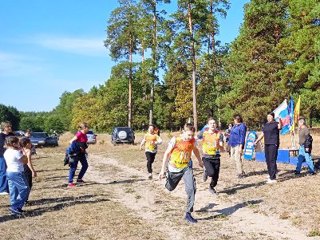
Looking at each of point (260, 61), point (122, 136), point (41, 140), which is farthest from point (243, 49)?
point (41, 140)

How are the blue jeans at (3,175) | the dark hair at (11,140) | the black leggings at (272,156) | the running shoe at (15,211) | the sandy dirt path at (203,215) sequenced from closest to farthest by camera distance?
1. the sandy dirt path at (203,215)
2. the dark hair at (11,140)
3. the running shoe at (15,211)
4. the blue jeans at (3,175)
5. the black leggings at (272,156)

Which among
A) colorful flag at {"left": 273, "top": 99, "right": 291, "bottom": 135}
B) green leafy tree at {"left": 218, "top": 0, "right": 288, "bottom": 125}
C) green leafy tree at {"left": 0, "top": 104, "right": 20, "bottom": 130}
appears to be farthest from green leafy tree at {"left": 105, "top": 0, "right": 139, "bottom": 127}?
green leafy tree at {"left": 0, "top": 104, "right": 20, "bottom": 130}

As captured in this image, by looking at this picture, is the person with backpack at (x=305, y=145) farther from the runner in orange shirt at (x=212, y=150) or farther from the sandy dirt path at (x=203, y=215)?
the runner in orange shirt at (x=212, y=150)

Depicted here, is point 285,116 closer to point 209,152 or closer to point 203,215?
point 209,152

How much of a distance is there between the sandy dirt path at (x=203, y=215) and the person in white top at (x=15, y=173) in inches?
94.1

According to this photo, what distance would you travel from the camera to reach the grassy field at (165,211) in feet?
25.9

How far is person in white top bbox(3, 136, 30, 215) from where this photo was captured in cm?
959

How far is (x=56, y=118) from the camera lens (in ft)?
538

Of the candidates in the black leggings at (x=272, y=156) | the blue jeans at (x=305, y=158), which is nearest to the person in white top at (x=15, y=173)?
the black leggings at (x=272, y=156)

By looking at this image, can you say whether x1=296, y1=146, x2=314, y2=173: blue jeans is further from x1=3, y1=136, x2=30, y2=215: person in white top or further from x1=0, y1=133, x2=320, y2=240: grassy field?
x1=3, y1=136, x2=30, y2=215: person in white top

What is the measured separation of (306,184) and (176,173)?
14.8 ft

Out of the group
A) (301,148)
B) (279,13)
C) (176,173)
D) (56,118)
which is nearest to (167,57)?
(279,13)

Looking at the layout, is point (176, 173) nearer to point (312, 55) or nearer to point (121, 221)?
point (121, 221)

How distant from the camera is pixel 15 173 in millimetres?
9602
